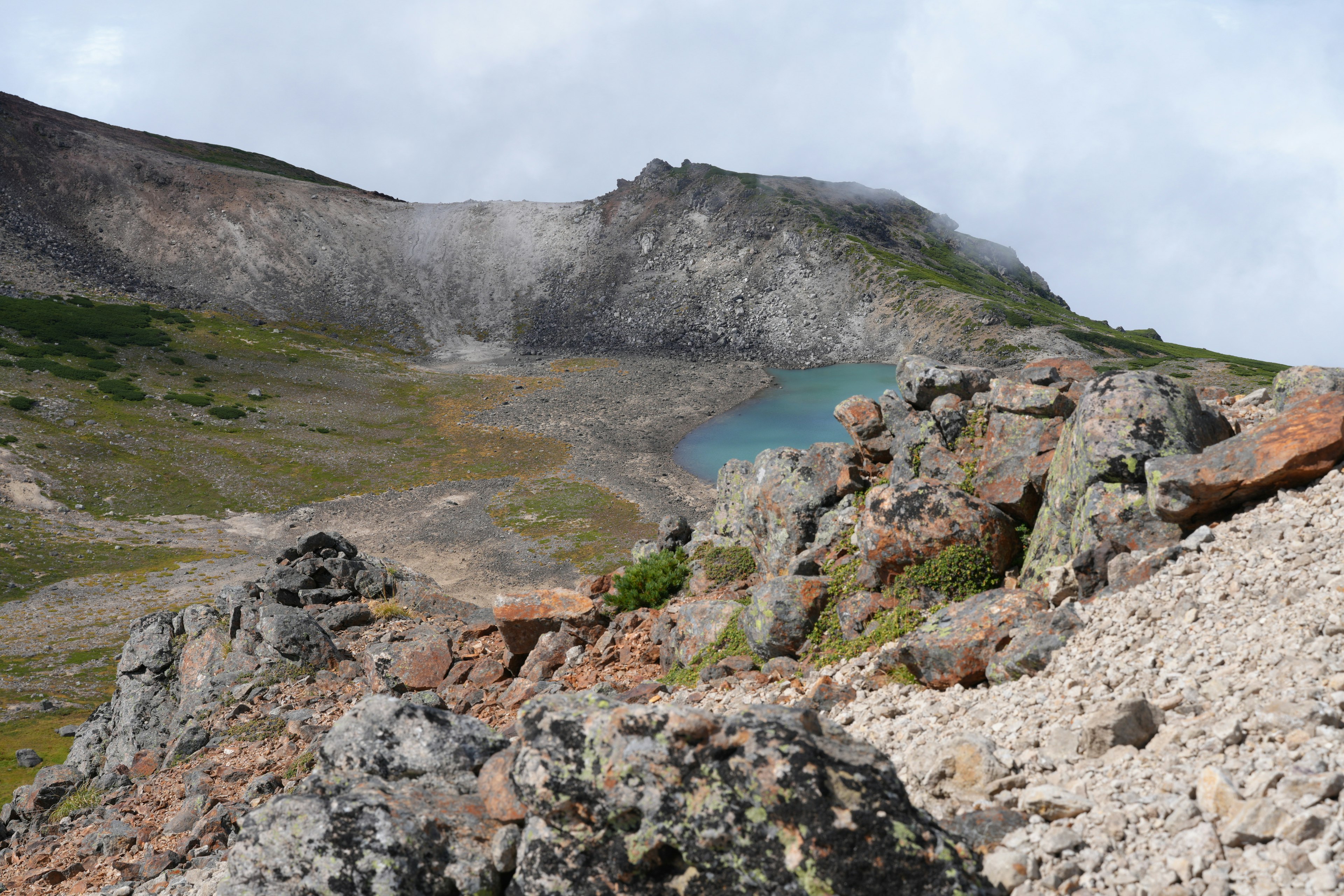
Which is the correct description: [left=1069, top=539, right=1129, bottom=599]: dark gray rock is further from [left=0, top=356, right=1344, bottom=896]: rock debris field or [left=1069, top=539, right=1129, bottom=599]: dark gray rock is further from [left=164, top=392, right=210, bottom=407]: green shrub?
[left=164, top=392, right=210, bottom=407]: green shrub

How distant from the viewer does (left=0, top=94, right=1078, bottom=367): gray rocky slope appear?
12425cm

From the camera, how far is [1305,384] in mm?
12797

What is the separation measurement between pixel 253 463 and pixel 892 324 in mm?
85295

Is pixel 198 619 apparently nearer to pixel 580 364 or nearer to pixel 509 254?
pixel 580 364

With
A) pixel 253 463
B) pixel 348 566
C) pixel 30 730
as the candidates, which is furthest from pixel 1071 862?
pixel 253 463

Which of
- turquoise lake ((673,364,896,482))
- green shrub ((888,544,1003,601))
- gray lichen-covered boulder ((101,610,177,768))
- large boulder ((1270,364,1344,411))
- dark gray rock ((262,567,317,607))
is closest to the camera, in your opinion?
large boulder ((1270,364,1344,411))

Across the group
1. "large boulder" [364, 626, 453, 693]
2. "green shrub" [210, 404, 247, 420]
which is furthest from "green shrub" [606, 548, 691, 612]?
"green shrub" [210, 404, 247, 420]

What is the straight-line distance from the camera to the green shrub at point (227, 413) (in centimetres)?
8519

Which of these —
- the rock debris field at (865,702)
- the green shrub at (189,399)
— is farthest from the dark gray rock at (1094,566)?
the green shrub at (189,399)

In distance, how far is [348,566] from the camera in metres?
25.3

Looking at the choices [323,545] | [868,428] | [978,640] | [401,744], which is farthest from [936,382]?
[323,545]

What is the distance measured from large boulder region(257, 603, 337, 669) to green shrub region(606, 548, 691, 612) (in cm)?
737

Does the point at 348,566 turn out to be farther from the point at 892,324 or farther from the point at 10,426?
the point at 892,324

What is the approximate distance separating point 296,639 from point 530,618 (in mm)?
6382
